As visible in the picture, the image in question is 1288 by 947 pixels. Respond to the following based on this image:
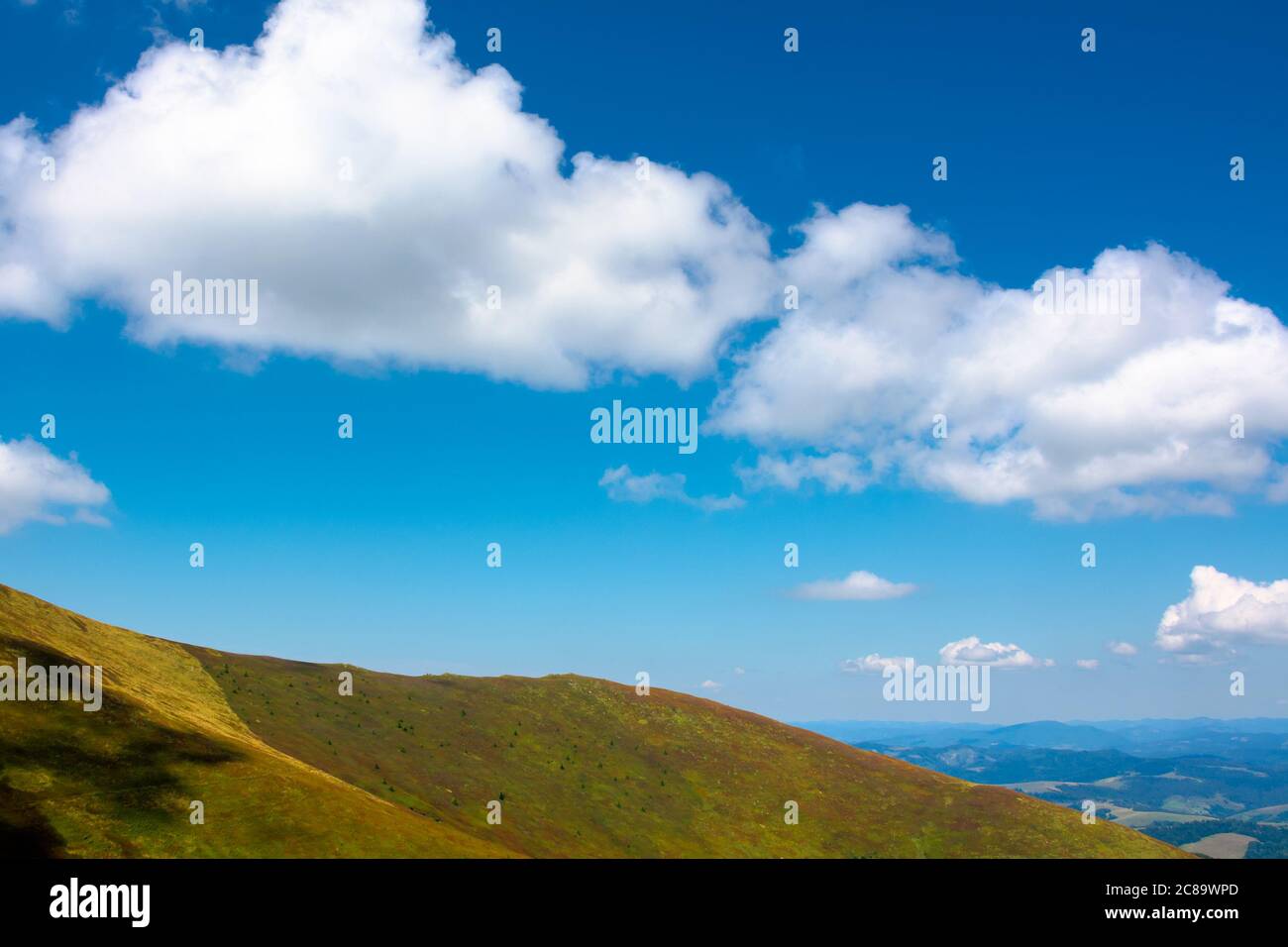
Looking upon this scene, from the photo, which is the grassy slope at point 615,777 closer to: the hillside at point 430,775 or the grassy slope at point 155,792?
the hillside at point 430,775

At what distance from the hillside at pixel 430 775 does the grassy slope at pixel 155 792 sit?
19 cm

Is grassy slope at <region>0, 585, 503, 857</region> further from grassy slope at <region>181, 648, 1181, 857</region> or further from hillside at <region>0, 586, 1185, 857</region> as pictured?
grassy slope at <region>181, 648, 1181, 857</region>

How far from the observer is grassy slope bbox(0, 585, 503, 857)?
57.7 m

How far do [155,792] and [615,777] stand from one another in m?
85.2

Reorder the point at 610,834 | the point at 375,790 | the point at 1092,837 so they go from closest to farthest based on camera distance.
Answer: the point at 375,790 < the point at 610,834 < the point at 1092,837

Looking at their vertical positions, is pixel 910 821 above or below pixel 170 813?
below

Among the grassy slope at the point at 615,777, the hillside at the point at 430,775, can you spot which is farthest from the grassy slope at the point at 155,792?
the grassy slope at the point at 615,777

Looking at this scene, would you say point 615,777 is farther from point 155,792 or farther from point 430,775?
point 155,792

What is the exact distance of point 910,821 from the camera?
5231 inches
